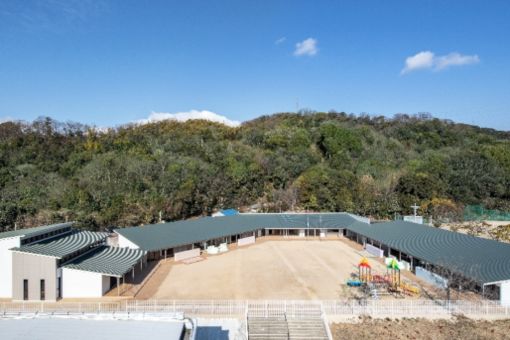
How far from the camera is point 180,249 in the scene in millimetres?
27031

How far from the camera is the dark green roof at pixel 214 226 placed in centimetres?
2539

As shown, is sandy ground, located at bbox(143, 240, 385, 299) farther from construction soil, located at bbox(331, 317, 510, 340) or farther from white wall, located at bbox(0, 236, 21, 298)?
white wall, located at bbox(0, 236, 21, 298)

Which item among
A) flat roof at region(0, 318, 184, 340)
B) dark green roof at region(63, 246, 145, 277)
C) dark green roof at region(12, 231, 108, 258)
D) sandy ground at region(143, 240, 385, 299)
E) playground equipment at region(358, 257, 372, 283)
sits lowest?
sandy ground at region(143, 240, 385, 299)

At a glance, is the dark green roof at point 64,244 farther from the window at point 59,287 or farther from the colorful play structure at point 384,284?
the colorful play structure at point 384,284

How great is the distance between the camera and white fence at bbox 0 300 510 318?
15867 mm

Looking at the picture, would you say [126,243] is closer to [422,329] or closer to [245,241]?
[245,241]

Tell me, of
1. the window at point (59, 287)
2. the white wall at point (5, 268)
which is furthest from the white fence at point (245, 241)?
the white wall at point (5, 268)

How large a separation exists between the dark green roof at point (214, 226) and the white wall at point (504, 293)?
1761 cm

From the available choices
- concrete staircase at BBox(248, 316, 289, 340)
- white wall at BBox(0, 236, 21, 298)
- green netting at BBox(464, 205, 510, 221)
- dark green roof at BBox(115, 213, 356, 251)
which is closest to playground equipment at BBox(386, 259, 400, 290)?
concrete staircase at BBox(248, 316, 289, 340)

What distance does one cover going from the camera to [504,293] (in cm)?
1666

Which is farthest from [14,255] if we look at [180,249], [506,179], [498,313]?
[506,179]

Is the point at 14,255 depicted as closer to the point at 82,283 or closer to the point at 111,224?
the point at 82,283

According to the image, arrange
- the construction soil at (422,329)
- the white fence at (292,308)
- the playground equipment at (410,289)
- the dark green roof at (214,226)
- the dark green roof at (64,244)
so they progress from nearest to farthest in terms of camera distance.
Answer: the construction soil at (422,329)
the white fence at (292,308)
the dark green roof at (64,244)
the playground equipment at (410,289)
the dark green roof at (214,226)

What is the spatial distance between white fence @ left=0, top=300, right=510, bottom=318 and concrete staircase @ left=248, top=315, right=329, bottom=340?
1.27 ft
